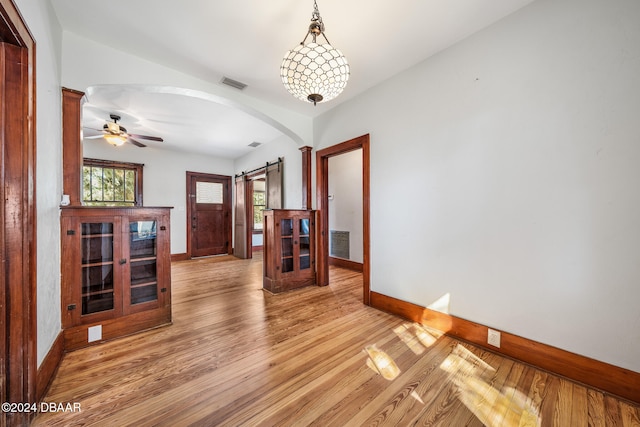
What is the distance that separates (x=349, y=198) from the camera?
16.4 feet

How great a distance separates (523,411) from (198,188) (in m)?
6.75

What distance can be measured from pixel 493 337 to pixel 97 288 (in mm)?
3419

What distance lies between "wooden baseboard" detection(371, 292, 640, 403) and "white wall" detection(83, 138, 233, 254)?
5.71 meters

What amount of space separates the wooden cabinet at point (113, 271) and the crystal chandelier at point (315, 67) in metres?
1.87

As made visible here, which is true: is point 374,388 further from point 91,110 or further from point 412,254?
point 91,110

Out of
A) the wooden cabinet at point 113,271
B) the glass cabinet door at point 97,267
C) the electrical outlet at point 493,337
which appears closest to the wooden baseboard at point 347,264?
the electrical outlet at point 493,337

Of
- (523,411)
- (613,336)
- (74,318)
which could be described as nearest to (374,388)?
(523,411)

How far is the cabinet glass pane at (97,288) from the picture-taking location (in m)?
2.01

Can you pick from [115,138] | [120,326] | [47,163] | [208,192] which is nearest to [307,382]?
[120,326]

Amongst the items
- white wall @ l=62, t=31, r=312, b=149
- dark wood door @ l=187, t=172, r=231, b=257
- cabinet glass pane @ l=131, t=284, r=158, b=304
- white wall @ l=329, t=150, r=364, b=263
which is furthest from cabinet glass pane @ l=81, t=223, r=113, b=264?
dark wood door @ l=187, t=172, r=231, b=257

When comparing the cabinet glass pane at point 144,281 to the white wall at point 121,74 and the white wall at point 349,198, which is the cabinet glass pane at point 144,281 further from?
the white wall at point 349,198

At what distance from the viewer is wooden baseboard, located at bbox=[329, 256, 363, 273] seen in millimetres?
4662

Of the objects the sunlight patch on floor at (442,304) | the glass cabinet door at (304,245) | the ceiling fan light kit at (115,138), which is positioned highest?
the ceiling fan light kit at (115,138)

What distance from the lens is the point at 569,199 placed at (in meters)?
1.58
